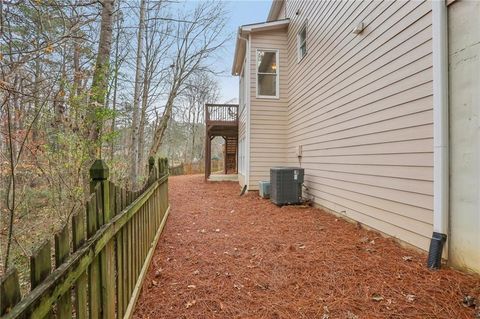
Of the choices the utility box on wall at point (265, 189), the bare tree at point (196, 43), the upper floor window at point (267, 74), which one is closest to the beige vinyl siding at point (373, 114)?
the utility box on wall at point (265, 189)

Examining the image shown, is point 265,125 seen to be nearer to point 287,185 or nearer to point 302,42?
point 302,42

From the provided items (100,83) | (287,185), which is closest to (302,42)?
(287,185)

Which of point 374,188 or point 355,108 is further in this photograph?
point 355,108

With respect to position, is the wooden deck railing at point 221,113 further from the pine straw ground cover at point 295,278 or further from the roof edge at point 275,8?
the pine straw ground cover at point 295,278

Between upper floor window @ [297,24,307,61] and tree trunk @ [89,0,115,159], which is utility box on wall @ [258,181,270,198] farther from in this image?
tree trunk @ [89,0,115,159]

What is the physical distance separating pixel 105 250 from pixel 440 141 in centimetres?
318

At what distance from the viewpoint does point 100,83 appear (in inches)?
162

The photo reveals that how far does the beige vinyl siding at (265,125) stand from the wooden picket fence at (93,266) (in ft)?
20.3

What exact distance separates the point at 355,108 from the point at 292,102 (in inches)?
148

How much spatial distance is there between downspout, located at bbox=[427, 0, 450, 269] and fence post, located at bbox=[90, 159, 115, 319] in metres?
2.95

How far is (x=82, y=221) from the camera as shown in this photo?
53.6 inches

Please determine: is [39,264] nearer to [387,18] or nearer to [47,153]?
[47,153]

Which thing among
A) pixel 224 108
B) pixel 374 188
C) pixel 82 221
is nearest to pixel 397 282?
pixel 374 188

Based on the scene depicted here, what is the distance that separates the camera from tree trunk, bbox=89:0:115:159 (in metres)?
3.83
